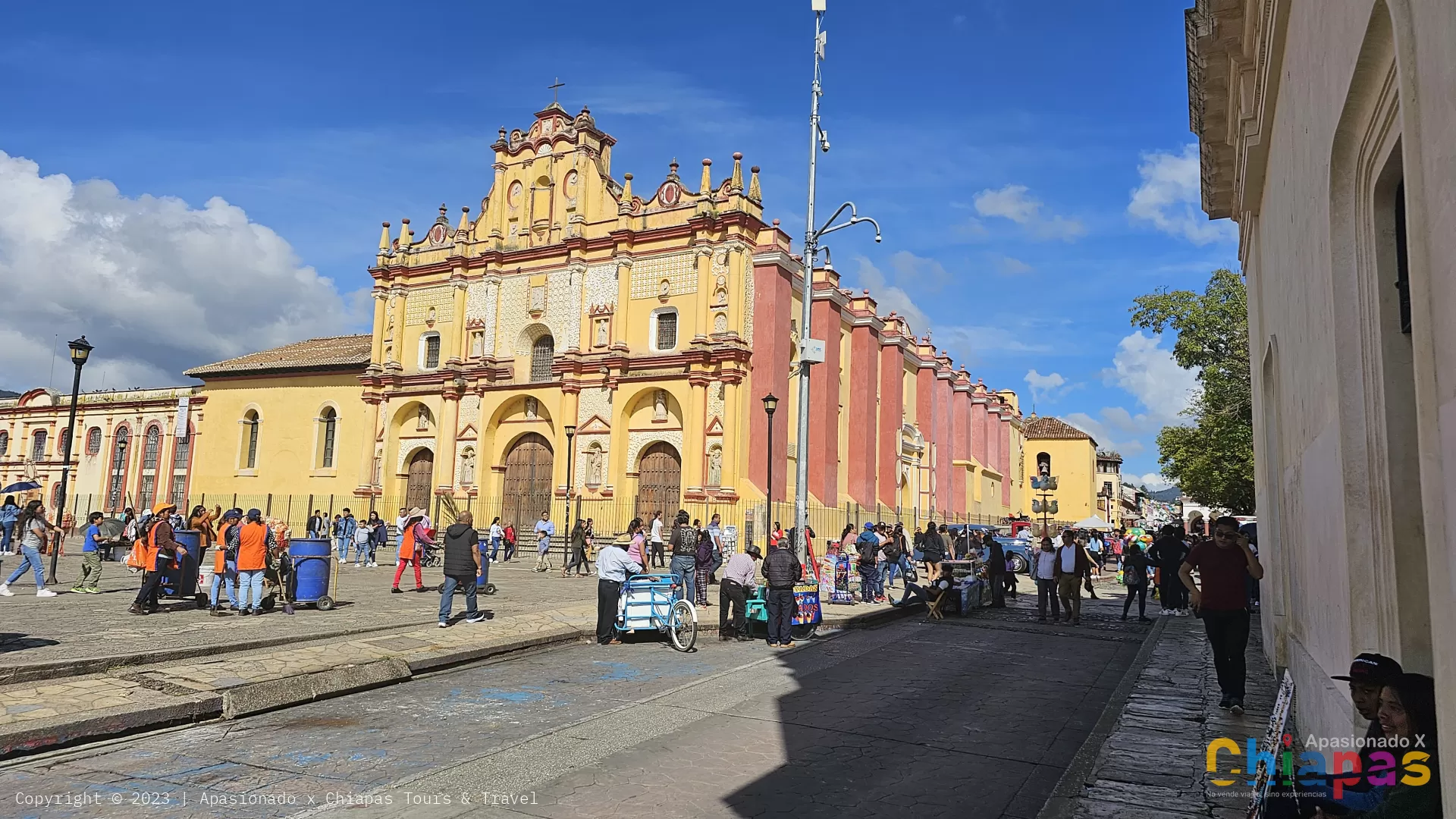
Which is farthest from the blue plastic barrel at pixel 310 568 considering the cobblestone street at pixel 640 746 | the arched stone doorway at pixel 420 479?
the arched stone doorway at pixel 420 479

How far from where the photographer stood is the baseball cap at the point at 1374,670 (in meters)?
3.49

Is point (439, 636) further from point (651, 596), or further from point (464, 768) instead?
point (464, 768)

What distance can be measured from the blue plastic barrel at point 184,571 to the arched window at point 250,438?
Result: 30085 mm

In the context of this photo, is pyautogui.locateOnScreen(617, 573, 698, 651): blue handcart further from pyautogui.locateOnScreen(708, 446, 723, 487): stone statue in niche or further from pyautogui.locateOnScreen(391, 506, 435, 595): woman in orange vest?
pyautogui.locateOnScreen(708, 446, 723, 487): stone statue in niche

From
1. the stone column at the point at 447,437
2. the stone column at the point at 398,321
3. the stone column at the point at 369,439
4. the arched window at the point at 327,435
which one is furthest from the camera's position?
the arched window at the point at 327,435

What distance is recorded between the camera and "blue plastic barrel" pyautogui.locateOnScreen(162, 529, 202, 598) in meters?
14.3

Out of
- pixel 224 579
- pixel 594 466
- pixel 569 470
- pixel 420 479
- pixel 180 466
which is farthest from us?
pixel 180 466

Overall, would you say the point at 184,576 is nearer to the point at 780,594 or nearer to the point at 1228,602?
the point at 780,594

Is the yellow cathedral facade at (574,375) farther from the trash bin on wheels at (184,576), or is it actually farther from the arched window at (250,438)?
the trash bin on wheels at (184,576)

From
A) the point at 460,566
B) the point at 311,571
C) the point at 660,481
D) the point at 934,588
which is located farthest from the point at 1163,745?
the point at 660,481

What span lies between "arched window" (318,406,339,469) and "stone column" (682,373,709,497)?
17.4 m

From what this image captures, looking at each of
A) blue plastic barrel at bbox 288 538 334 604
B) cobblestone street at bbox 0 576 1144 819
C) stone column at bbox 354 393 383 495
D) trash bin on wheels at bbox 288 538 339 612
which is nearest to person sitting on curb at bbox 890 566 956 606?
cobblestone street at bbox 0 576 1144 819

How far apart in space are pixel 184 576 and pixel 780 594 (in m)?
9.19

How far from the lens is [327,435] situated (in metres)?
40.6
